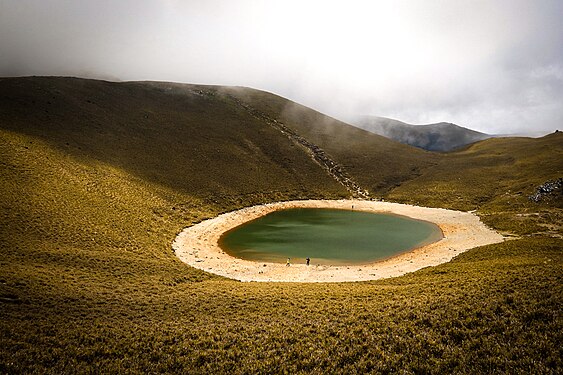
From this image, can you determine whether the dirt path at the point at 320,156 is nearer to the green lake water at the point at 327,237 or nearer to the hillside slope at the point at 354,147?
the hillside slope at the point at 354,147

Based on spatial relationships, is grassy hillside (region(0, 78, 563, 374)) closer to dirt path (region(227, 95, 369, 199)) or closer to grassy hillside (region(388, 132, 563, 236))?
grassy hillside (region(388, 132, 563, 236))

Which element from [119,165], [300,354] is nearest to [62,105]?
[119,165]

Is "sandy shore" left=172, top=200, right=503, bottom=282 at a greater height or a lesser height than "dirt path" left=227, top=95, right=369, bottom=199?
lesser

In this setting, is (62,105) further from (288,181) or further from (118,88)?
(288,181)

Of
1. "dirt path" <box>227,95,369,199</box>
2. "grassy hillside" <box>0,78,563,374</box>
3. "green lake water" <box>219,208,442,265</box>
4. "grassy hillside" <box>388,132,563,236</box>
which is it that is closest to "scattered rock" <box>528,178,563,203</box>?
"grassy hillside" <box>388,132,563,236</box>

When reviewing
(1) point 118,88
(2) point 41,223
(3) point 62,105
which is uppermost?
(1) point 118,88

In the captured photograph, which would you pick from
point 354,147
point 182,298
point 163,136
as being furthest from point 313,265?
point 354,147
